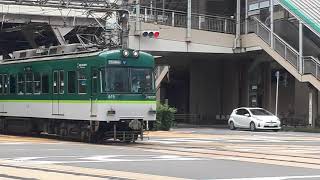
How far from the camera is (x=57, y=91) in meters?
23.4

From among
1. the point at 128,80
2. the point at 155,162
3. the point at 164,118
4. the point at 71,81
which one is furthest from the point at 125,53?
the point at 164,118

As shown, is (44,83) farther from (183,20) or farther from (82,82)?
(183,20)

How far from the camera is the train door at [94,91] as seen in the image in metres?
21.3

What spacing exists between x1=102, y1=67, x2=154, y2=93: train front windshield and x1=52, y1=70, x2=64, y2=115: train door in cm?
269

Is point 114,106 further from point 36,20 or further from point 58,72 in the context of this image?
point 36,20

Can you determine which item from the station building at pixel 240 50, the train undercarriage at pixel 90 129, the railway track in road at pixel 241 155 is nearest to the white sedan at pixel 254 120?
the station building at pixel 240 50

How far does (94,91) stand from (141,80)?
1.69 m

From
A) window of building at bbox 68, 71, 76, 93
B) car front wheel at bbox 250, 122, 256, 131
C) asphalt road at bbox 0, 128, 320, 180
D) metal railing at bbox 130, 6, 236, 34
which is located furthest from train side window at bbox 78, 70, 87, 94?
car front wheel at bbox 250, 122, 256, 131

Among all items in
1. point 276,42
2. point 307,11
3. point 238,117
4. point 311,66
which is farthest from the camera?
point 276,42

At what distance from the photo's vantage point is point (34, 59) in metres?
25.2

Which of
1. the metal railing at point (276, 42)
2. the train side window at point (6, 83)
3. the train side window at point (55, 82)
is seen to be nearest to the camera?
the train side window at point (55, 82)

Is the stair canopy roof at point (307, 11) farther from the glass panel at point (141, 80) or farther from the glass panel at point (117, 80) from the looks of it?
the glass panel at point (117, 80)

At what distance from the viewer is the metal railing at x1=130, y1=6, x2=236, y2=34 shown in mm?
37253

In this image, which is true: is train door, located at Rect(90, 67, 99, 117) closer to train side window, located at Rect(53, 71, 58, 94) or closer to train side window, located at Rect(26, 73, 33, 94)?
train side window, located at Rect(53, 71, 58, 94)
